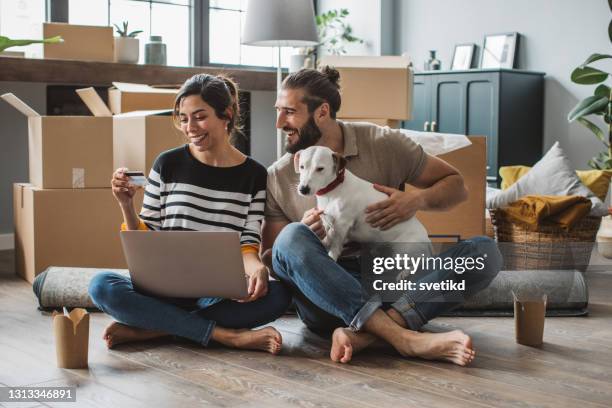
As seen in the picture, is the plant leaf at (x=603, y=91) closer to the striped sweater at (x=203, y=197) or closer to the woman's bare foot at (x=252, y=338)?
the striped sweater at (x=203, y=197)

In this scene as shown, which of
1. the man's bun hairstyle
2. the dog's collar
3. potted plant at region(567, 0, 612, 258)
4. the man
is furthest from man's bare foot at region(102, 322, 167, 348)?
potted plant at region(567, 0, 612, 258)

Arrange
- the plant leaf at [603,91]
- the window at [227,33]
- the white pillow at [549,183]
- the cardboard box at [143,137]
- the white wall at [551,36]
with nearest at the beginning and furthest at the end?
the cardboard box at [143,137] → the white pillow at [549,183] → the plant leaf at [603,91] → the white wall at [551,36] → the window at [227,33]

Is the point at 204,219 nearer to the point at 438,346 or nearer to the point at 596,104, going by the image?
the point at 438,346

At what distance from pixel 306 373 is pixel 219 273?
347 mm

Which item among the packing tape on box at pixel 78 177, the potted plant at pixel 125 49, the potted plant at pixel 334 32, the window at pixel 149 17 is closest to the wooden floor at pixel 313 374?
the packing tape on box at pixel 78 177

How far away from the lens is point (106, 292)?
7.29ft

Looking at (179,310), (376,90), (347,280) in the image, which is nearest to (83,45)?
(376,90)

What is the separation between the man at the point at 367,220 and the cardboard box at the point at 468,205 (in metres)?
1.04

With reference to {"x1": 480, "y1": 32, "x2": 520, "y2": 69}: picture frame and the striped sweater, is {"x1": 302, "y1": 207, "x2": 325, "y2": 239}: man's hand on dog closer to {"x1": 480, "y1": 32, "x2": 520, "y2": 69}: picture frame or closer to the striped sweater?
the striped sweater

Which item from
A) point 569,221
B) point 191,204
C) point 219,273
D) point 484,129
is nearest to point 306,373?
point 219,273

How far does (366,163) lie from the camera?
2316 mm

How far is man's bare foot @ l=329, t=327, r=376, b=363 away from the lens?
2.10 metres

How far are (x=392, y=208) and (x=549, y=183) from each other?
2359mm

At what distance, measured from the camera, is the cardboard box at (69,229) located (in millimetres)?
3312
